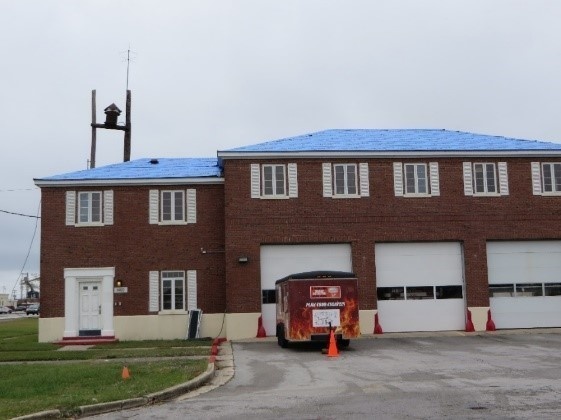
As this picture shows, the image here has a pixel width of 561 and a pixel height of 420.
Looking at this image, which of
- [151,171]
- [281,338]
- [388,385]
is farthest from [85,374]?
[151,171]

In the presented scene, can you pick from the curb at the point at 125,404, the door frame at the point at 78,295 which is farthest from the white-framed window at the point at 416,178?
the curb at the point at 125,404

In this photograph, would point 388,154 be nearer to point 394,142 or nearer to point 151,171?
point 394,142

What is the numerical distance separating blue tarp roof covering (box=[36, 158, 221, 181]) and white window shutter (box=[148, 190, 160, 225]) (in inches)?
27.9

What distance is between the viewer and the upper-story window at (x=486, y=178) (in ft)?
95.3

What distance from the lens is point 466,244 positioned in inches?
1126

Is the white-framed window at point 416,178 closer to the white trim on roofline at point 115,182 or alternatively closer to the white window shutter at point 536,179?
the white window shutter at point 536,179

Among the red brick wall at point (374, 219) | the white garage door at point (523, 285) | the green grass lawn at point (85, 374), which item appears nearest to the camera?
the green grass lawn at point (85, 374)

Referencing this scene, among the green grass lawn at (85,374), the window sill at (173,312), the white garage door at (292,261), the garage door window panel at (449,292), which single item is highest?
the white garage door at (292,261)

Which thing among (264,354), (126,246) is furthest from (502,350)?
(126,246)

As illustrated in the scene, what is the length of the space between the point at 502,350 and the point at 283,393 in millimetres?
9845

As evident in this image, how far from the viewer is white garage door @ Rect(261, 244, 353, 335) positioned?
28.1m

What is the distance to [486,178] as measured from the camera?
29266 millimetres

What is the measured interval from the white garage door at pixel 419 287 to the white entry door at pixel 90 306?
11.2m

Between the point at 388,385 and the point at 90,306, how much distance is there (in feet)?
59.1
